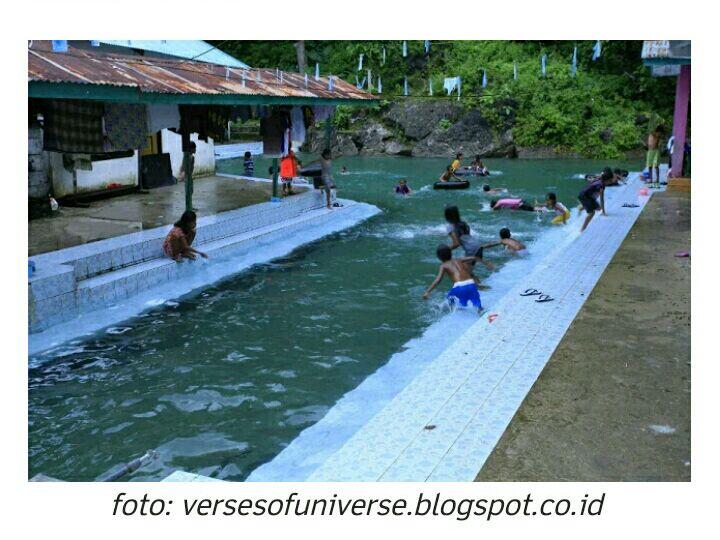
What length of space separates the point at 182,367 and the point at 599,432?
470cm

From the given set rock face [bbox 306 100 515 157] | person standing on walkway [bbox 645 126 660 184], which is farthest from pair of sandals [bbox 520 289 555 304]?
rock face [bbox 306 100 515 157]

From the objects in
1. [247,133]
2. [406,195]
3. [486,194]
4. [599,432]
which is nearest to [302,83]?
[406,195]

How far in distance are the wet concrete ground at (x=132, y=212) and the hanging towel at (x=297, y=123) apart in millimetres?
1687

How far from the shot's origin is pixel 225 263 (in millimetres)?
13008

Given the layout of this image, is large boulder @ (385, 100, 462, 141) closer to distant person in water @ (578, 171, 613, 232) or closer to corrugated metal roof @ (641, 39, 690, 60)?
distant person in water @ (578, 171, 613, 232)

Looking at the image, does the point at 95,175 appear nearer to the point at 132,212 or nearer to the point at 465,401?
the point at 132,212

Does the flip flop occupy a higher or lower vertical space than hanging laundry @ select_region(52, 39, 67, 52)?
lower

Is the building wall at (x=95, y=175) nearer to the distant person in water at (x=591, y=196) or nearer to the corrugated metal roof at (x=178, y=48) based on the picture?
the corrugated metal roof at (x=178, y=48)

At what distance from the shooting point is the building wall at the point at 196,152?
20156 mm

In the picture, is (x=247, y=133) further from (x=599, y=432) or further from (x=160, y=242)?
(x=599, y=432)

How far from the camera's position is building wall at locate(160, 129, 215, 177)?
66.1ft

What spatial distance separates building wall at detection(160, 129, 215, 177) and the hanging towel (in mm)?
3819

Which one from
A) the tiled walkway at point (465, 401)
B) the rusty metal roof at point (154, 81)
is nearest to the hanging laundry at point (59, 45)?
the rusty metal roof at point (154, 81)

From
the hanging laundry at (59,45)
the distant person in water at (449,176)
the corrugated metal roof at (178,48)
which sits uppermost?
the corrugated metal roof at (178,48)
